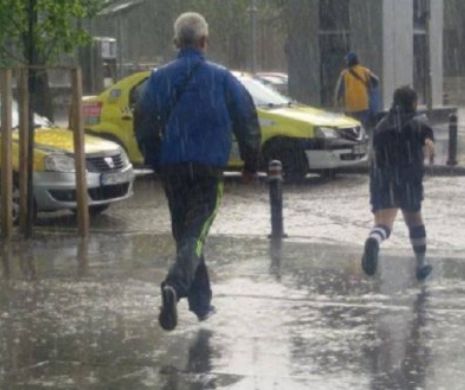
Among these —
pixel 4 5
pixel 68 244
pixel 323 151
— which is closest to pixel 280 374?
pixel 68 244

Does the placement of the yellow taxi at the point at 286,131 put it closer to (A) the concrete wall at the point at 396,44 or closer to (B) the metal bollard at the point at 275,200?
(B) the metal bollard at the point at 275,200

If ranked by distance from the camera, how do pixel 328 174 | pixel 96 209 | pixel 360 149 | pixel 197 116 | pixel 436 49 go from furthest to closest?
pixel 436 49 < pixel 328 174 < pixel 360 149 < pixel 96 209 < pixel 197 116

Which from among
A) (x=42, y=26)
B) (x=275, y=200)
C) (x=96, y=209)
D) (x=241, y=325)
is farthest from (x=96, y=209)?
(x=241, y=325)

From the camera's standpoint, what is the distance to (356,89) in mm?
24062

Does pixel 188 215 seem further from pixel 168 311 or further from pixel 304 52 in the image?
pixel 304 52

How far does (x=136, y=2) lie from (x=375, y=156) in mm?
27828

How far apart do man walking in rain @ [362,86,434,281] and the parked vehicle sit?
518 cm

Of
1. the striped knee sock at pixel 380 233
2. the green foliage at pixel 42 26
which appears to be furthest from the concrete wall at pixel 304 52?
the striped knee sock at pixel 380 233

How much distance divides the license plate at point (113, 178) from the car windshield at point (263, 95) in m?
4.87

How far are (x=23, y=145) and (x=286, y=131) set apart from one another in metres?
6.90

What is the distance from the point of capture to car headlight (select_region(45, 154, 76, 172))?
16016mm

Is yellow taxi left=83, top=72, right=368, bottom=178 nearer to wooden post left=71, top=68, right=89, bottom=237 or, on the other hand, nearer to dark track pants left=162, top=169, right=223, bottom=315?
wooden post left=71, top=68, right=89, bottom=237

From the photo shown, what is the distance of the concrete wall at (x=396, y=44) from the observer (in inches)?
1219

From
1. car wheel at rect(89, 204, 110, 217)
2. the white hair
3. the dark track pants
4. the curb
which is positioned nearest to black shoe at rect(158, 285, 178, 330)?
the dark track pants
